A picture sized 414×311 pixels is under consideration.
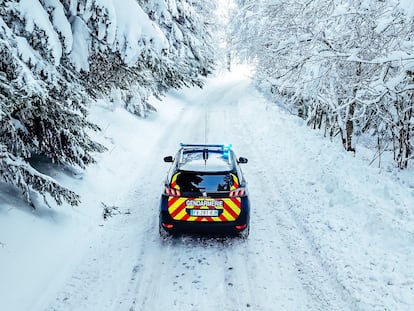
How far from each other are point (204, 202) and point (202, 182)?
391 millimetres

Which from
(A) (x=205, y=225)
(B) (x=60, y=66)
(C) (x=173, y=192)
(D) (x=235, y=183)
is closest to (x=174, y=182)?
(C) (x=173, y=192)

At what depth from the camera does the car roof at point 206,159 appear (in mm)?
7551

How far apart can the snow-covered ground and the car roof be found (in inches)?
60.6

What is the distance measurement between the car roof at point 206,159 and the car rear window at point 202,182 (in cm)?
12

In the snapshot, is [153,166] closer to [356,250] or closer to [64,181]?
[64,181]

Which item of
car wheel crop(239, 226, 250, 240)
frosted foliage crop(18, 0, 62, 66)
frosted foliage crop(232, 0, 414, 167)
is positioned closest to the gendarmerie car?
car wheel crop(239, 226, 250, 240)

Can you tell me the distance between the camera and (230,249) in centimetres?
745

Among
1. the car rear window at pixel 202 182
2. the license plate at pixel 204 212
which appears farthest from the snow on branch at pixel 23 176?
the license plate at pixel 204 212

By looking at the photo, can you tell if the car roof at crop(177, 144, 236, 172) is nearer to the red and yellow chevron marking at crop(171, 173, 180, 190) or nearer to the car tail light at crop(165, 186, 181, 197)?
the red and yellow chevron marking at crop(171, 173, 180, 190)

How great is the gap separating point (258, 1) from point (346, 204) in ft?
24.8

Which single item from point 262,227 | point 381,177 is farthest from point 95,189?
point 381,177

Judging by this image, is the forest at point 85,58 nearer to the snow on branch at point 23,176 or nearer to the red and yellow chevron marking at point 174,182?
the snow on branch at point 23,176

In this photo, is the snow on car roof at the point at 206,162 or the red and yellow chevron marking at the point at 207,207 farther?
the snow on car roof at the point at 206,162

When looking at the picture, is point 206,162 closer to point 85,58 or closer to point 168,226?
point 168,226
